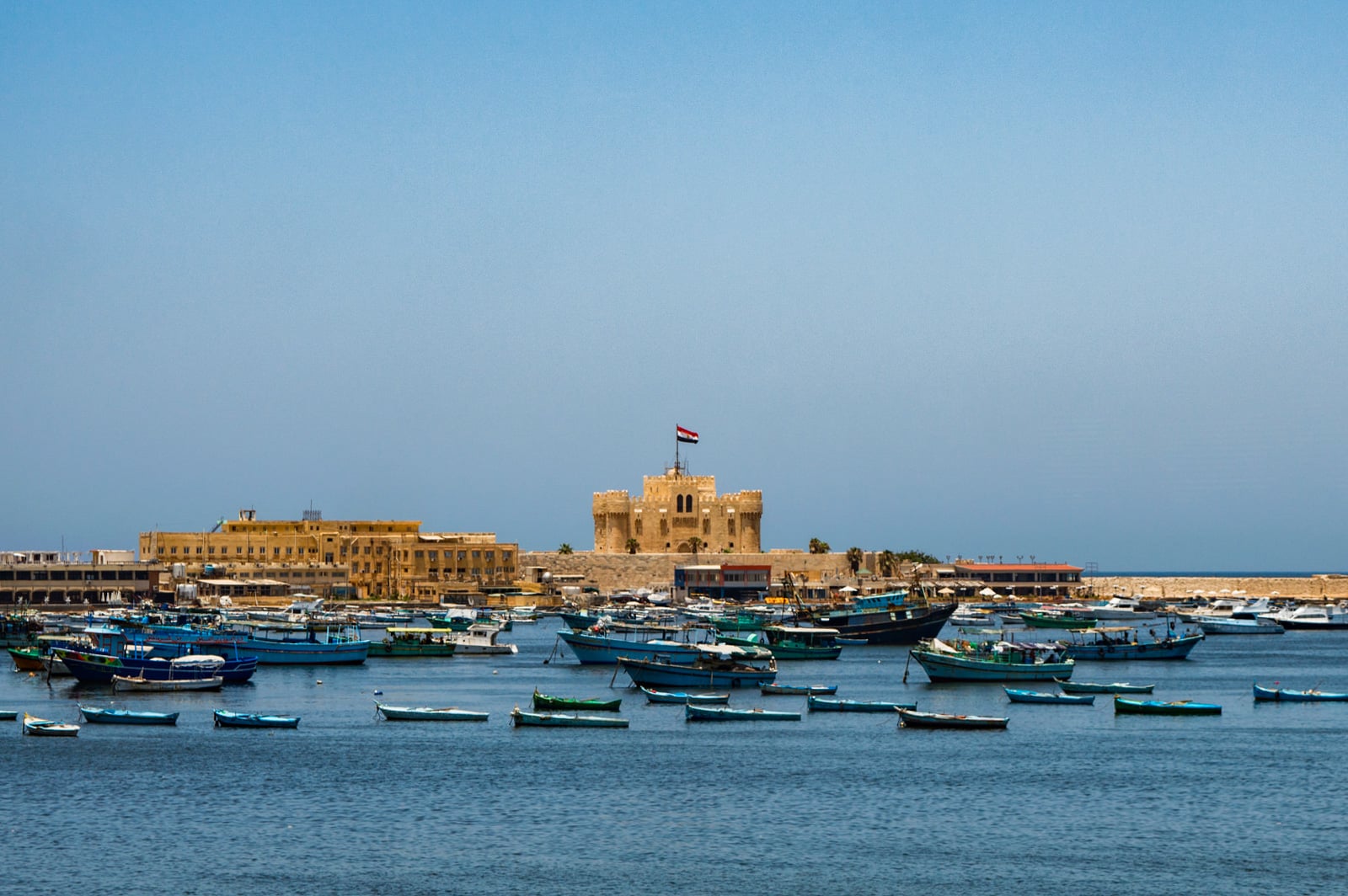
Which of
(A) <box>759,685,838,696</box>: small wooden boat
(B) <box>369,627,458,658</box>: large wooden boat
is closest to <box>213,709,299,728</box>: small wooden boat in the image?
(A) <box>759,685,838,696</box>: small wooden boat

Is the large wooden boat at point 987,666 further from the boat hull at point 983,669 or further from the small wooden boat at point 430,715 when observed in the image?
the small wooden boat at point 430,715

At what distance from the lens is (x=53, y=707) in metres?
57.0

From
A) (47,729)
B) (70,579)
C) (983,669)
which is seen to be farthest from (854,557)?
(47,729)

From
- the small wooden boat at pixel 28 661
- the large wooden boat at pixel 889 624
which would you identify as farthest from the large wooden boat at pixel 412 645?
the large wooden boat at pixel 889 624

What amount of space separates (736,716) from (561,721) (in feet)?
18.4

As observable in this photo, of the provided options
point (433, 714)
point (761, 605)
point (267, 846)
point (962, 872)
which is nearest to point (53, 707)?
point (433, 714)

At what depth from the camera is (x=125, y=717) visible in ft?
170

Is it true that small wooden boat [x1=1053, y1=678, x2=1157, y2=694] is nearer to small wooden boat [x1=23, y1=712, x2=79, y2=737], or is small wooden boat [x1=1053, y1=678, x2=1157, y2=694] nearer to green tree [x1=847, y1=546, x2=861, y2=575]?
small wooden boat [x1=23, y1=712, x2=79, y2=737]

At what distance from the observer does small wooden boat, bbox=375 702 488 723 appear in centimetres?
5416

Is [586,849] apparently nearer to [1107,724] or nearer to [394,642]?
[1107,724]

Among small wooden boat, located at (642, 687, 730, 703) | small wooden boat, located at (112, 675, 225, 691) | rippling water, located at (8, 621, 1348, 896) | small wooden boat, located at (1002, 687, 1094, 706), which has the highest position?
small wooden boat, located at (112, 675, 225, 691)

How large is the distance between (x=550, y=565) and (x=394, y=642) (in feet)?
228

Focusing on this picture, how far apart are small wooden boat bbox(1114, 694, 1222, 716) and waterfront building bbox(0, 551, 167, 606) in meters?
80.7

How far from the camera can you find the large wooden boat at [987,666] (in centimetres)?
6600
